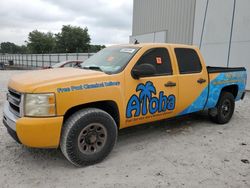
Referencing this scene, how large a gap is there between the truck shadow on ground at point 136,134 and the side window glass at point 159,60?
4.44 feet

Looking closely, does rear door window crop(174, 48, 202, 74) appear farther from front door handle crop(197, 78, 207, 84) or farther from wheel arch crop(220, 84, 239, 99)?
wheel arch crop(220, 84, 239, 99)

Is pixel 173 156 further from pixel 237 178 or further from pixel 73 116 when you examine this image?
pixel 73 116

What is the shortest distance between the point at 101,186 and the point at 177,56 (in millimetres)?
2893

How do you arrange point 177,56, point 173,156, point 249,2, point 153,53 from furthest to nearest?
point 249,2, point 177,56, point 153,53, point 173,156

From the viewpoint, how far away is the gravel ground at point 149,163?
3254 millimetres

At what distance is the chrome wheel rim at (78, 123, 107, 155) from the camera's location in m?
3.54

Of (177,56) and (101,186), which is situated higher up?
(177,56)

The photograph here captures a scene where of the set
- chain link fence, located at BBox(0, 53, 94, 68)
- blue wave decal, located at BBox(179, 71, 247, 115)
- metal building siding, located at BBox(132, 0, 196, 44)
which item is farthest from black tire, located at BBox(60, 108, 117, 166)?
chain link fence, located at BBox(0, 53, 94, 68)

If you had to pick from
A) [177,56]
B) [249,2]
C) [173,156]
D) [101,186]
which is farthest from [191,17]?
[101,186]

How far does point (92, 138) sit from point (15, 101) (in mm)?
1230

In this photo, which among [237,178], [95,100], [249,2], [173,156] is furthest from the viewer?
[249,2]

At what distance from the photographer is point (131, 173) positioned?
11.4ft

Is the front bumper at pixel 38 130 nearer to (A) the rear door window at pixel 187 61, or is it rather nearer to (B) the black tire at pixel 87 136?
(B) the black tire at pixel 87 136

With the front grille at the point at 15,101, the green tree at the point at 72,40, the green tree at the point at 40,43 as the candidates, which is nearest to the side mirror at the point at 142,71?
the front grille at the point at 15,101
